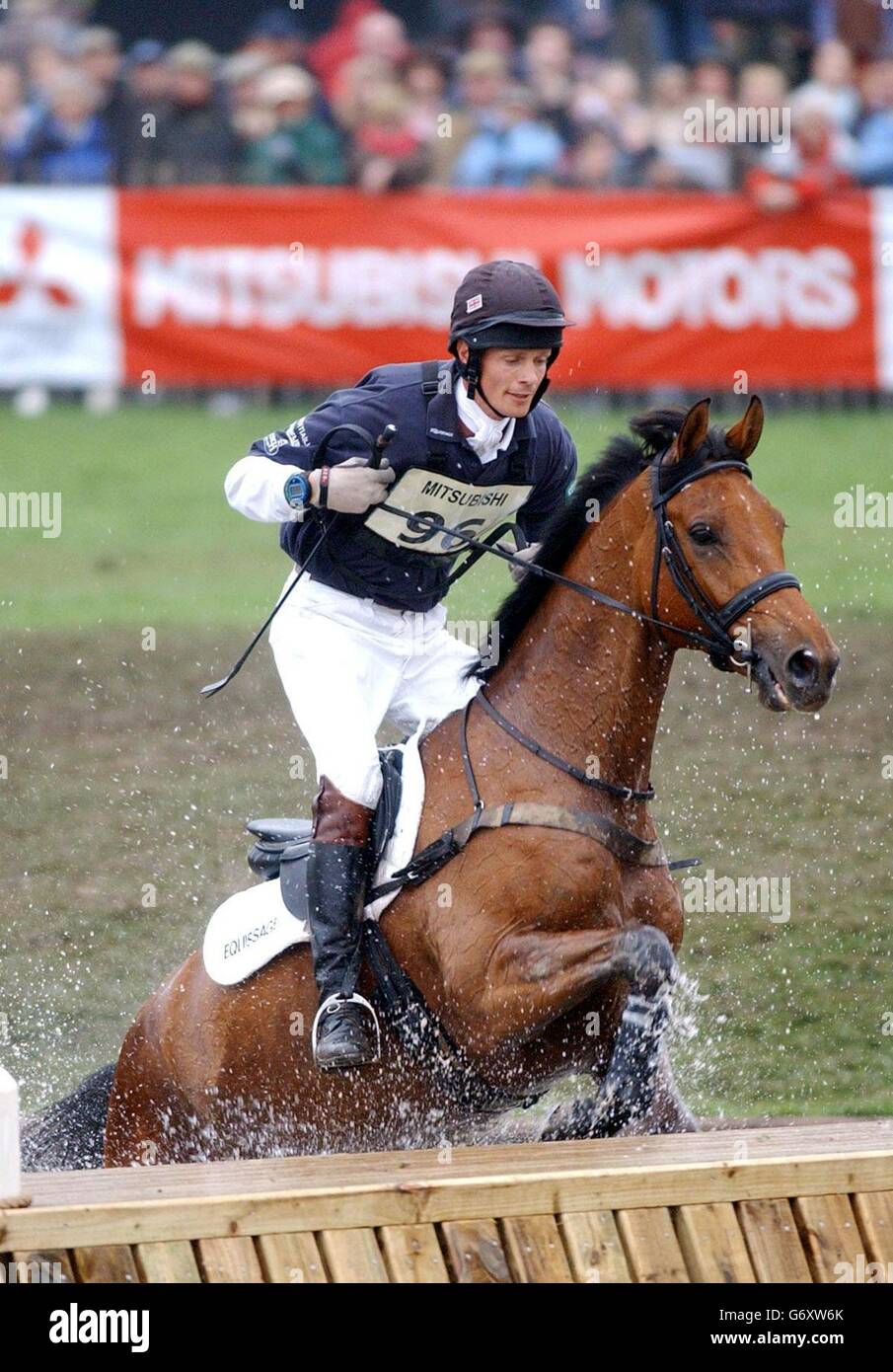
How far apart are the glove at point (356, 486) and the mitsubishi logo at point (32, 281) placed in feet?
32.5

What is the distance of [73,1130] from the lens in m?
5.89

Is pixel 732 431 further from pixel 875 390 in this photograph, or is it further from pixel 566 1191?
pixel 875 390

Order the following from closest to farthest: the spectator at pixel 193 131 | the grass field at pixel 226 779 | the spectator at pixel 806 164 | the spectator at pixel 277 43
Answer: the grass field at pixel 226 779, the spectator at pixel 806 164, the spectator at pixel 193 131, the spectator at pixel 277 43

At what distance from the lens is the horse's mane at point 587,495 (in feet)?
16.8

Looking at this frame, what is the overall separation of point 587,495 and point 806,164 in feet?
35.9

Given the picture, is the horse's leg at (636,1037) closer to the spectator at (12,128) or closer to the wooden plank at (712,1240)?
the wooden plank at (712,1240)

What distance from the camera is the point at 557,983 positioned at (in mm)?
4797

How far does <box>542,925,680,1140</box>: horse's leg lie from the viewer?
4.75 meters

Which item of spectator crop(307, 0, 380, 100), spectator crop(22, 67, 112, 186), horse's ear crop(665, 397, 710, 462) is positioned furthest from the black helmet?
spectator crop(307, 0, 380, 100)

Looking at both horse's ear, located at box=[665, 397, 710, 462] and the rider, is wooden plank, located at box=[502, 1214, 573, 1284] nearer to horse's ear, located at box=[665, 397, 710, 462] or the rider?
the rider

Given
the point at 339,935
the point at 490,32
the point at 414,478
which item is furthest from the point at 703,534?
the point at 490,32

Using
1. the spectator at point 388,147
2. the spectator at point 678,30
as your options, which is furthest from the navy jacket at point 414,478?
the spectator at point 678,30

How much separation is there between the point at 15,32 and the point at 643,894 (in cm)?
1374
